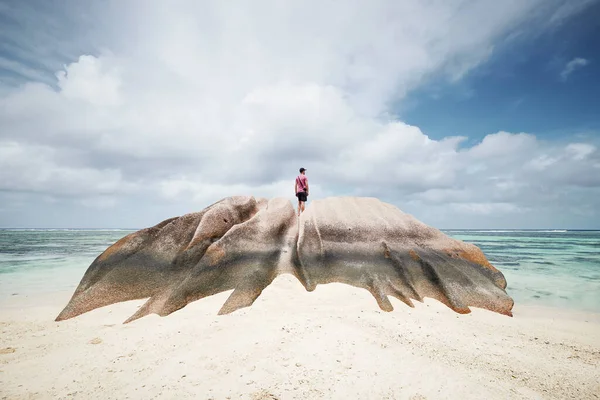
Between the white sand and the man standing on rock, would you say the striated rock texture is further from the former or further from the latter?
the man standing on rock

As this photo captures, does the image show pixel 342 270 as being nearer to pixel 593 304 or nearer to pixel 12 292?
pixel 593 304

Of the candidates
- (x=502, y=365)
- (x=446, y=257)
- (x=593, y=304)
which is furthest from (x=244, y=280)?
(x=593, y=304)

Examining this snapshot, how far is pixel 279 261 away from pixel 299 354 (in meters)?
3.35

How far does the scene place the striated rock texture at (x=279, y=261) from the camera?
6.38 meters

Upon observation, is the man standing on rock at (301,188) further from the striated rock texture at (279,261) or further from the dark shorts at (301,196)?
the striated rock texture at (279,261)

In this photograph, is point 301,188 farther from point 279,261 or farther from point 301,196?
point 279,261

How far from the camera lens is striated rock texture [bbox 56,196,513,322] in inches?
251

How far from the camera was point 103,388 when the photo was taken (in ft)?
11.2

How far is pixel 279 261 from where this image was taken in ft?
23.8

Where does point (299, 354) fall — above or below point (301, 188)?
below

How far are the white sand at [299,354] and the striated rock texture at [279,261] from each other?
37 cm

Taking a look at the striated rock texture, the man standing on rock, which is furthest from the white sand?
the man standing on rock

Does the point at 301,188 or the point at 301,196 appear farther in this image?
the point at 301,196

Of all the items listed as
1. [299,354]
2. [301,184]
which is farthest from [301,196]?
[299,354]
